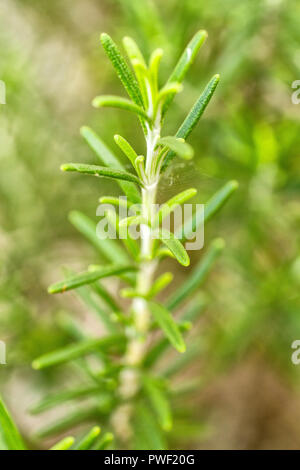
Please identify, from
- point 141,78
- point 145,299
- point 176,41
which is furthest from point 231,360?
point 141,78

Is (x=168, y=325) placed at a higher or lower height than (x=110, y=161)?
lower

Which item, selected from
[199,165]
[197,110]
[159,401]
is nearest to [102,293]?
[159,401]

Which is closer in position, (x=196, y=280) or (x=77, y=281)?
(x=77, y=281)

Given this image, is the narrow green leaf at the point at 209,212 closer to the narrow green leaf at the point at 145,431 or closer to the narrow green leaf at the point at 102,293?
the narrow green leaf at the point at 102,293

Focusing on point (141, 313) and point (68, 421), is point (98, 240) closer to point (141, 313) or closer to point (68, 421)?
point (141, 313)

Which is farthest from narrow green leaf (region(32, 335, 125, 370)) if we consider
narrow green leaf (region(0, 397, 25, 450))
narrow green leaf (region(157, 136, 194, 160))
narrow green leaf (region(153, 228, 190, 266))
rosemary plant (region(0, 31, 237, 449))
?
narrow green leaf (region(157, 136, 194, 160))

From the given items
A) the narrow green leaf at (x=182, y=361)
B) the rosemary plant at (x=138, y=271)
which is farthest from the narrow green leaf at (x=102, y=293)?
the narrow green leaf at (x=182, y=361)
